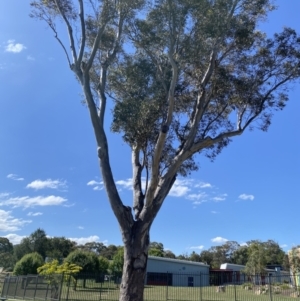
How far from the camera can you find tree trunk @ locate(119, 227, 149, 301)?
10.7 meters

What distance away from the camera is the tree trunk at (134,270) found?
420 inches

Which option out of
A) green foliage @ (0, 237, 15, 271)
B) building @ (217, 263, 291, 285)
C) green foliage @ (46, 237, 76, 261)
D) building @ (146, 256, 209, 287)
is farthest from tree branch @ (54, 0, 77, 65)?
green foliage @ (46, 237, 76, 261)

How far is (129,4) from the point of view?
13367 mm

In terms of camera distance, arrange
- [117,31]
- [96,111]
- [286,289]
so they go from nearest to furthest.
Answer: [96,111]
[117,31]
[286,289]

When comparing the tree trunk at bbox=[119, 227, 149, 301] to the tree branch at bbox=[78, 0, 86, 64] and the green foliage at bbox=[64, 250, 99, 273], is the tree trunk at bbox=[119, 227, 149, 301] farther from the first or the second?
the green foliage at bbox=[64, 250, 99, 273]

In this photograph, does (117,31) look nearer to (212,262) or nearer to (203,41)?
(203,41)

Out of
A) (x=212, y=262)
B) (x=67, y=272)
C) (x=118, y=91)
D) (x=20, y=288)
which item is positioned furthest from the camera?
(x=212, y=262)

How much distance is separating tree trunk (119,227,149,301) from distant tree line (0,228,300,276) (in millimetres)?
14801

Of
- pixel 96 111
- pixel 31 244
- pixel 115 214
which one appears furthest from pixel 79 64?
pixel 31 244

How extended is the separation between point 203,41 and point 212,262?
72.1m

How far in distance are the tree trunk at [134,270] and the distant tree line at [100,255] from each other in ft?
48.6

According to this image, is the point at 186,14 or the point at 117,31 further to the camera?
the point at 117,31

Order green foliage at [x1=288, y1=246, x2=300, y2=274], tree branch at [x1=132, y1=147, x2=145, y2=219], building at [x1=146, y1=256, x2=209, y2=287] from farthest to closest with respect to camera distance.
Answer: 1. building at [x1=146, y1=256, x2=209, y2=287]
2. green foliage at [x1=288, y1=246, x2=300, y2=274]
3. tree branch at [x1=132, y1=147, x2=145, y2=219]

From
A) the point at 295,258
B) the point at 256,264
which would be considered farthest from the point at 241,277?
the point at 295,258
